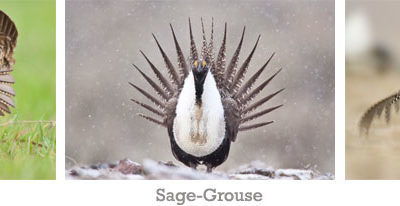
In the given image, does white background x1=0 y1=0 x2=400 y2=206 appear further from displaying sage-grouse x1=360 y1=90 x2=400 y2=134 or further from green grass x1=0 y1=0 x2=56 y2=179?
displaying sage-grouse x1=360 y1=90 x2=400 y2=134

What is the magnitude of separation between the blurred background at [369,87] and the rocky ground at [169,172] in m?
0.16

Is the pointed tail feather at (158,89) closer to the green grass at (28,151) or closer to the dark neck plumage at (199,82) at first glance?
the dark neck plumage at (199,82)

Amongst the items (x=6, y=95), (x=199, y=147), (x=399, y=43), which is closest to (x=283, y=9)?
(x=399, y=43)

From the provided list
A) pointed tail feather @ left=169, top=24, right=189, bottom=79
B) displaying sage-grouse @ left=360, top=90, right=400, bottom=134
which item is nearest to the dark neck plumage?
pointed tail feather @ left=169, top=24, right=189, bottom=79

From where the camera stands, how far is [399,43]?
2523 millimetres

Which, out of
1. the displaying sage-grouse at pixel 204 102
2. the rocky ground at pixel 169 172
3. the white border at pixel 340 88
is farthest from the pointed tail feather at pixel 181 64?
the white border at pixel 340 88

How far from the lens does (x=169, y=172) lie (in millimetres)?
2355

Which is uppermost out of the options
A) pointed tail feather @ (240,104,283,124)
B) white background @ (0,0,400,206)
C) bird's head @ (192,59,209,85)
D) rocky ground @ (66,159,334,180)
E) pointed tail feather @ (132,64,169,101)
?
bird's head @ (192,59,209,85)

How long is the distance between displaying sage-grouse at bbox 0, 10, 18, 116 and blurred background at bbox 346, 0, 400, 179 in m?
1.35

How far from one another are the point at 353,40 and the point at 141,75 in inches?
35.5

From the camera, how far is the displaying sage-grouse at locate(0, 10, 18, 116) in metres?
2.25

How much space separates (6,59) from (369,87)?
149 centimetres
